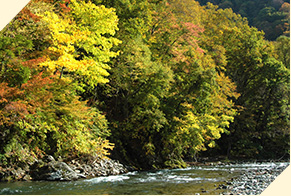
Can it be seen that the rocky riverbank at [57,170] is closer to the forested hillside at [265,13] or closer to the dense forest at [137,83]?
the dense forest at [137,83]

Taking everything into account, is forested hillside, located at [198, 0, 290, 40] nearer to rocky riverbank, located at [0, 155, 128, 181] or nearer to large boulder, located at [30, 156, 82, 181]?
rocky riverbank, located at [0, 155, 128, 181]

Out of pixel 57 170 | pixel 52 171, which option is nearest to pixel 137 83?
pixel 57 170

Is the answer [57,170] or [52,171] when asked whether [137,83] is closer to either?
[57,170]

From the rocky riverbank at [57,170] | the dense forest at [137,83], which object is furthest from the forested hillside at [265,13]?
the rocky riverbank at [57,170]

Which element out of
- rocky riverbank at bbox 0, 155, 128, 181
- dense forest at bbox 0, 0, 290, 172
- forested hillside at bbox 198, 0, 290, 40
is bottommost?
rocky riverbank at bbox 0, 155, 128, 181

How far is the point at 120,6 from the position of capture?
15.7 meters

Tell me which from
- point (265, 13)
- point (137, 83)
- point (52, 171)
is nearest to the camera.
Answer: point (52, 171)

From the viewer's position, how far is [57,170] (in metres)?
9.12

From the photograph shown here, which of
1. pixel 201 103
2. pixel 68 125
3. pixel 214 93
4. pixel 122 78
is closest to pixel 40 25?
pixel 68 125

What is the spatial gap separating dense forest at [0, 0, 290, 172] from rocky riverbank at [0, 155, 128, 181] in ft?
0.93

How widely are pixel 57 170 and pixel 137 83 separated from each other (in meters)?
6.64

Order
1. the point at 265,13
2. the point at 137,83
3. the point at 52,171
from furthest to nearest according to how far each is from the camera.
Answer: the point at 265,13 < the point at 137,83 < the point at 52,171

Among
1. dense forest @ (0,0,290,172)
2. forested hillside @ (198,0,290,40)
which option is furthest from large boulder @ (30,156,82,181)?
forested hillside @ (198,0,290,40)

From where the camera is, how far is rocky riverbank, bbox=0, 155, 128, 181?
835 cm
